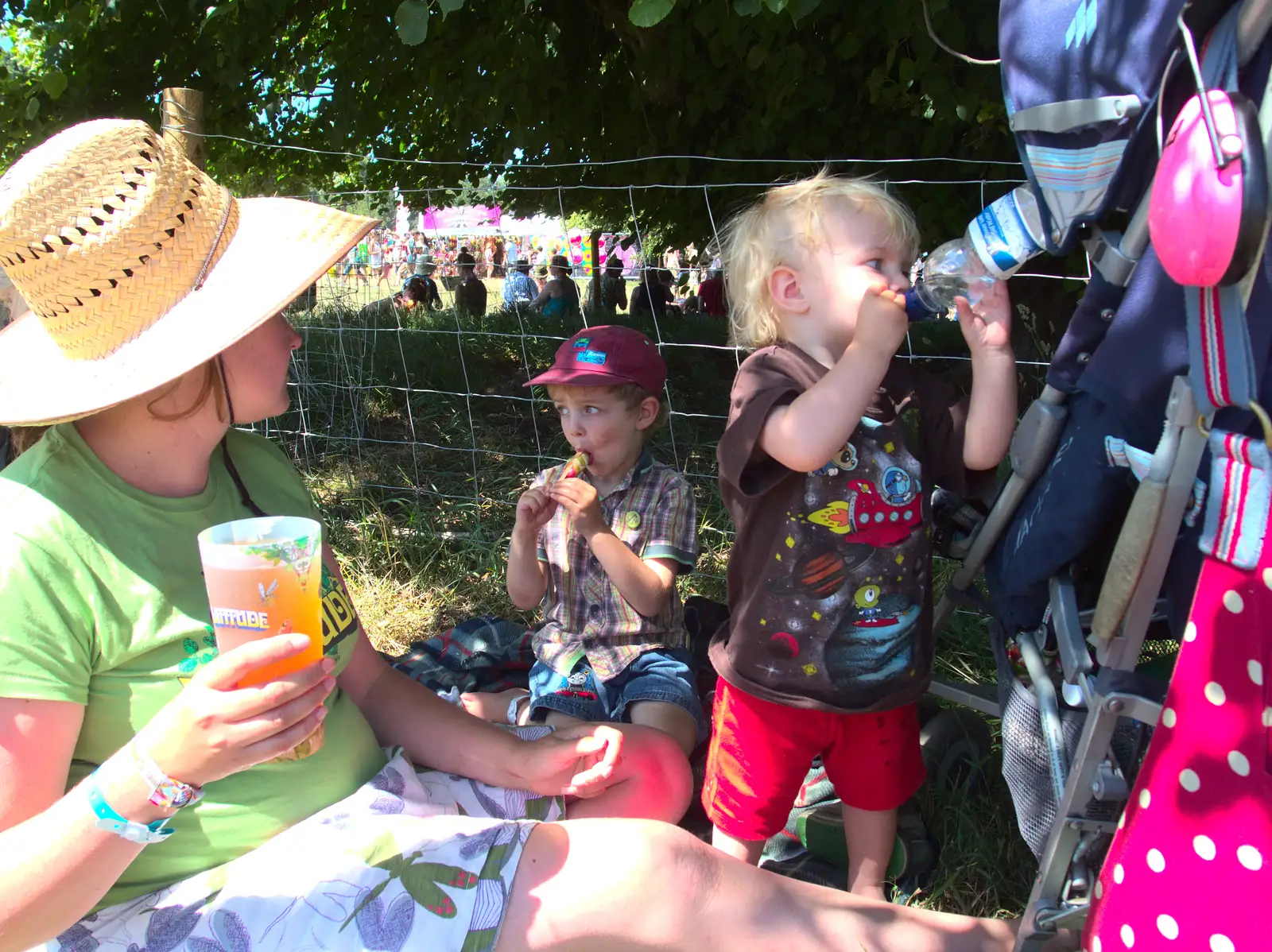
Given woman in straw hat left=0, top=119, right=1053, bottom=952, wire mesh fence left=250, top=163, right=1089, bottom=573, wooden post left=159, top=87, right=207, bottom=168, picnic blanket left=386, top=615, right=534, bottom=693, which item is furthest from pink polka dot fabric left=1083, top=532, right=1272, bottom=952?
wooden post left=159, top=87, right=207, bottom=168

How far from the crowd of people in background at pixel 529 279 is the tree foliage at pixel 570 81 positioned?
0.57m

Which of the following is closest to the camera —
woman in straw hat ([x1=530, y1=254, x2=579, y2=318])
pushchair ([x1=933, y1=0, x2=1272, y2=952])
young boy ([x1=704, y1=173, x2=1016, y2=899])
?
pushchair ([x1=933, y1=0, x2=1272, y2=952])

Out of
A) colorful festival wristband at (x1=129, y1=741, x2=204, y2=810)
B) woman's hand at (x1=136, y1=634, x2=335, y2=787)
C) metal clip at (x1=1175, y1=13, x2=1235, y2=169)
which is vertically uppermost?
metal clip at (x1=1175, y1=13, x2=1235, y2=169)

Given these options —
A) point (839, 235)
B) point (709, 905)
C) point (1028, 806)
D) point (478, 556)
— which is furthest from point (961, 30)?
point (709, 905)

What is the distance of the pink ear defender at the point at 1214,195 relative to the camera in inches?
41.4

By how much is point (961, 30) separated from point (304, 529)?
11.8ft

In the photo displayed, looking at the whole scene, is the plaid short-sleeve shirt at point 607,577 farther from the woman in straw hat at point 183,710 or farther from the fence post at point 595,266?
the fence post at point 595,266

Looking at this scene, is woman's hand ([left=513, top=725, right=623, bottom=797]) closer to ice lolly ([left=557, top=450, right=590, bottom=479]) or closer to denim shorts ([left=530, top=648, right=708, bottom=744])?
denim shorts ([left=530, top=648, right=708, bottom=744])

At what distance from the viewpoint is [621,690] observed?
2.53 meters

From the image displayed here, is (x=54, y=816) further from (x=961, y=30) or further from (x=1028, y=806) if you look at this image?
(x=961, y=30)

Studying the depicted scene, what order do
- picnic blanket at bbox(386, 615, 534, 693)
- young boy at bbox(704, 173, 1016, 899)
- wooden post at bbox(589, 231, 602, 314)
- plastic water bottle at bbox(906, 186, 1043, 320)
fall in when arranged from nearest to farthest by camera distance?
plastic water bottle at bbox(906, 186, 1043, 320), young boy at bbox(704, 173, 1016, 899), picnic blanket at bbox(386, 615, 534, 693), wooden post at bbox(589, 231, 602, 314)

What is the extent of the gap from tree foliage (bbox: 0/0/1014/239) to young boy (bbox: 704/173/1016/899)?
230 cm

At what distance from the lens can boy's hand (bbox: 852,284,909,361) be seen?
1.77 m

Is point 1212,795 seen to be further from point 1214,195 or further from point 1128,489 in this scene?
point 1214,195
